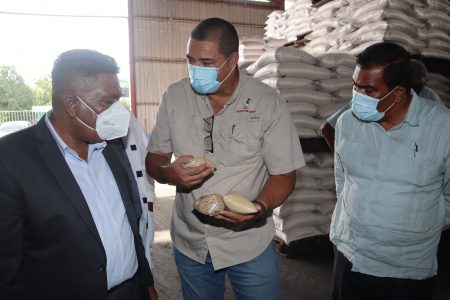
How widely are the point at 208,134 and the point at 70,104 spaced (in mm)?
636

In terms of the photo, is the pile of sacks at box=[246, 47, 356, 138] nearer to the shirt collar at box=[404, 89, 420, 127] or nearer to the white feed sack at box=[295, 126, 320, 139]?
the white feed sack at box=[295, 126, 320, 139]

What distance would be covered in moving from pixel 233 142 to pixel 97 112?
2.06 feet

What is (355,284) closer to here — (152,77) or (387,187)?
(387,187)

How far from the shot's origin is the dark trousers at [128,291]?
1.54 meters

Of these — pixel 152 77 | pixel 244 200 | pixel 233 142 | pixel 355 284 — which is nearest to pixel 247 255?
pixel 244 200

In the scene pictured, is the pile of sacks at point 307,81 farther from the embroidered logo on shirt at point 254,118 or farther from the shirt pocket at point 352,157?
the embroidered logo on shirt at point 254,118

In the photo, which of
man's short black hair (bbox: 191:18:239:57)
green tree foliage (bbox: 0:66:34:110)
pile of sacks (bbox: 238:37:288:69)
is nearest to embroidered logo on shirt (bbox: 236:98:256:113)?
man's short black hair (bbox: 191:18:239:57)

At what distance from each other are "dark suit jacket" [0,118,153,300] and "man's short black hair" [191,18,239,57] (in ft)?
2.65

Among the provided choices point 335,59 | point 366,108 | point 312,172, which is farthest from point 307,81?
point 366,108

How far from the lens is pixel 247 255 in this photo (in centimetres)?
169

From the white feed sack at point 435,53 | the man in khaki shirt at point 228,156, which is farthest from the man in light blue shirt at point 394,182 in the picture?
the white feed sack at point 435,53

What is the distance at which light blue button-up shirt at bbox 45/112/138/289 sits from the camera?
4.76 ft

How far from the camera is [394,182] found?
1.76 m

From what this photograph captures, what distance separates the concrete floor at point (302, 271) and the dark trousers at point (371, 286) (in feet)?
4.18
